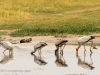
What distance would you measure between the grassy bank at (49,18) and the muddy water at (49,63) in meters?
5.14

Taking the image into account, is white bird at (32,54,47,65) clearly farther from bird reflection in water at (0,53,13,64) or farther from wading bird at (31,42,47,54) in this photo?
bird reflection in water at (0,53,13,64)

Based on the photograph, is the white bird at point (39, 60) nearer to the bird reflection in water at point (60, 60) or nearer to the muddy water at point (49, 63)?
the muddy water at point (49, 63)

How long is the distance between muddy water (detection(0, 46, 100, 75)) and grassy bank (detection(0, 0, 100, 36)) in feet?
16.9

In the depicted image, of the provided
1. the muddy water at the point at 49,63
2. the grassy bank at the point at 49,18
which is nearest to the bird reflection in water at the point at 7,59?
the muddy water at the point at 49,63

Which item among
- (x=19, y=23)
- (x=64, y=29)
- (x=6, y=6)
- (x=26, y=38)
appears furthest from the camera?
(x=6, y=6)

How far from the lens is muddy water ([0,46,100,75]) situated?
14.5m

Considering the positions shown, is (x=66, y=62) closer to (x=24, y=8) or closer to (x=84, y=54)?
(x=84, y=54)

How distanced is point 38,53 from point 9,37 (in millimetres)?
5401

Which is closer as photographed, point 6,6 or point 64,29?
point 64,29

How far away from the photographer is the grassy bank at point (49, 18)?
80.3 feet

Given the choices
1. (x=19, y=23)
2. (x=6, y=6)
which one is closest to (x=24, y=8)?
(x=6, y=6)

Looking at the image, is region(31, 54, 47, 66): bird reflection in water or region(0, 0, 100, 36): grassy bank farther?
region(0, 0, 100, 36): grassy bank

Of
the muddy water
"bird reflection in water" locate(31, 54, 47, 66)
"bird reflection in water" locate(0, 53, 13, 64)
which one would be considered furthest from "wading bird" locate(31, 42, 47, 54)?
"bird reflection in water" locate(0, 53, 13, 64)

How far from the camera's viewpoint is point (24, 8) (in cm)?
3694
